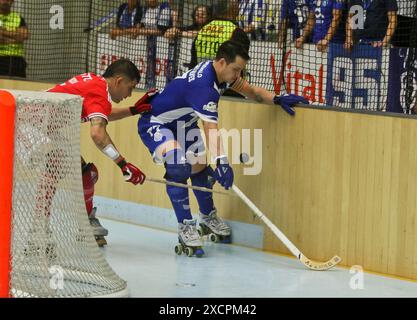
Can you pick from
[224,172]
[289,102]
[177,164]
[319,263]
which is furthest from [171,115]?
[319,263]

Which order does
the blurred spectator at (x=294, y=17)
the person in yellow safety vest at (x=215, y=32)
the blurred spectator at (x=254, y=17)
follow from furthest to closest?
the blurred spectator at (x=254, y=17) < the person in yellow safety vest at (x=215, y=32) < the blurred spectator at (x=294, y=17)

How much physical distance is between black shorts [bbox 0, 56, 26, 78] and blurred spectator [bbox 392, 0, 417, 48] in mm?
4427

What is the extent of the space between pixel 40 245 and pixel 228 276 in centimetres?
155

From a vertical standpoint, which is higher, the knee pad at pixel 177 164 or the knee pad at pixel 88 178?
the knee pad at pixel 177 164

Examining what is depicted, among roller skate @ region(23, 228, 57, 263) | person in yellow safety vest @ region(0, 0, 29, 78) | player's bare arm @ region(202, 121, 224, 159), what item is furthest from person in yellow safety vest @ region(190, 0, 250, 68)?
roller skate @ region(23, 228, 57, 263)

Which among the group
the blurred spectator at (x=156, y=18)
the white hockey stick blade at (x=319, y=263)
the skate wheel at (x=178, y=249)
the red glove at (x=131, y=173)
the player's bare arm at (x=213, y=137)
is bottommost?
the skate wheel at (x=178, y=249)

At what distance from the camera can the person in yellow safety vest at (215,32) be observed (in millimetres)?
8914

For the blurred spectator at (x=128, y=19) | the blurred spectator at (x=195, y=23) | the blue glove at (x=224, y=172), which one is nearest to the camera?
the blue glove at (x=224, y=172)

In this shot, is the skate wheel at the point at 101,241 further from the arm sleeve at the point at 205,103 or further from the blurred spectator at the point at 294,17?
the blurred spectator at the point at 294,17

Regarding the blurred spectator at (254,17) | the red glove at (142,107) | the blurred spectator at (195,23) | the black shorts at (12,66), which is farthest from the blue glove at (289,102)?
the black shorts at (12,66)

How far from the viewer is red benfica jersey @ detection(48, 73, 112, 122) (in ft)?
23.5

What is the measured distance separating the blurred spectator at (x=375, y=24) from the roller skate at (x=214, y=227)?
1.76 meters

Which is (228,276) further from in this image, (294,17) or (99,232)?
(294,17)

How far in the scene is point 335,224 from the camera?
7.40m
